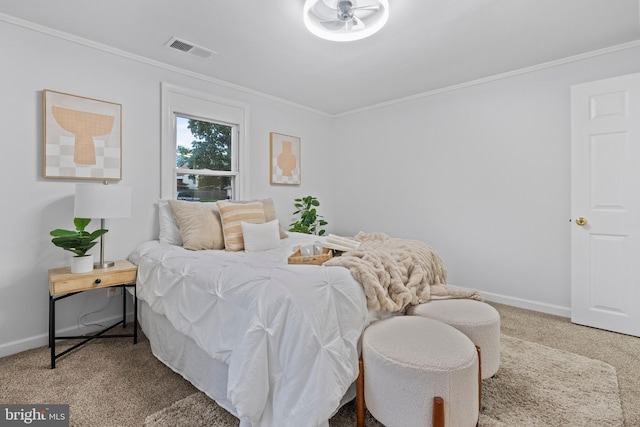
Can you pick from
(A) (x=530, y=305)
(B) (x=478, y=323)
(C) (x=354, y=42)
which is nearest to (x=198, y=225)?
(C) (x=354, y=42)

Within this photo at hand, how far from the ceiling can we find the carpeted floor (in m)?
2.41

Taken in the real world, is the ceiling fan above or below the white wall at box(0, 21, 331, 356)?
above

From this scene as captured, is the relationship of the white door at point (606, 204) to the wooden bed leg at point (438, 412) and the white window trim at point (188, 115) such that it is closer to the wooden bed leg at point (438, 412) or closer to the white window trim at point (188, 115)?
the wooden bed leg at point (438, 412)

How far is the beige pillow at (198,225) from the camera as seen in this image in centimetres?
263

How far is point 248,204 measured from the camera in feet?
9.92

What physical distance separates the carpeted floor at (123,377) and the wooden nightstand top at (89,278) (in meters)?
0.50

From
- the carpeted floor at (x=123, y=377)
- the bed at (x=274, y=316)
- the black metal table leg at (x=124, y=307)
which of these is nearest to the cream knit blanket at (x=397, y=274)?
the bed at (x=274, y=316)

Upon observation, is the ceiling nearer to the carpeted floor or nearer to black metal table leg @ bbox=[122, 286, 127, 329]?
black metal table leg @ bbox=[122, 286, 127, 329]

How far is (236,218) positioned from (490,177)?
2713 millimetres

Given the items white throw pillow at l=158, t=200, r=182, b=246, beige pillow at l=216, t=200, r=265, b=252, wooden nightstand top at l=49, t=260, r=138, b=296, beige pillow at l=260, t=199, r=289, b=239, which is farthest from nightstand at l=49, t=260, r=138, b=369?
beige pillow at l=260, t=199, r=289, b=239

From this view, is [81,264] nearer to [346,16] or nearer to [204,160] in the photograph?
[204,160]

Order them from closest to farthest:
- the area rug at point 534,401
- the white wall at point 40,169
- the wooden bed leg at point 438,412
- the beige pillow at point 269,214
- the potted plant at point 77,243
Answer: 1. the wooden bed leg at point 438,412
2. the area rug at point 534,401
3. the potted plant at point 77,243
4. the white wall at point 40,169
5. the beige pillow at point 269,214

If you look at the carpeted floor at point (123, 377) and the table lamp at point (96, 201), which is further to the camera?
Result: the table lamp at point (96, 201)

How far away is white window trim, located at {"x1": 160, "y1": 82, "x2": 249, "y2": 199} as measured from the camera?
3.06 m
